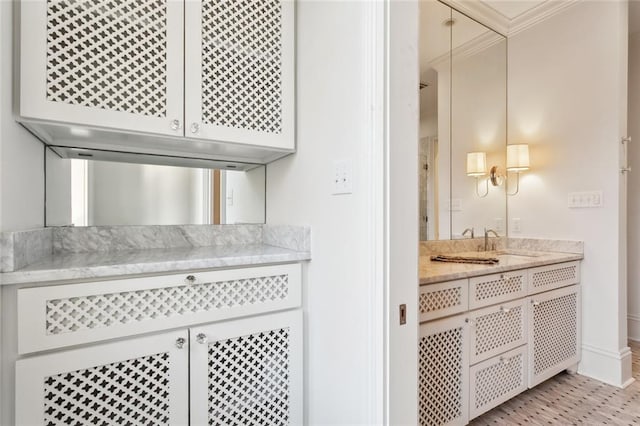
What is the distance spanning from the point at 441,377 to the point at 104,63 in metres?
1.89

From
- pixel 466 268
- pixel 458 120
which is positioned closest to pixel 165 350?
pixel 466 268

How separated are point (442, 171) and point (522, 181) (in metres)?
0.80

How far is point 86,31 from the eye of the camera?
1.02 metres

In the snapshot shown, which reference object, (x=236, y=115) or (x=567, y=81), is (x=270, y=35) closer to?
(x=236, y=115)

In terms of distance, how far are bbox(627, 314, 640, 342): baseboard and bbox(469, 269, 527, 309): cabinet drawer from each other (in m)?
1.99

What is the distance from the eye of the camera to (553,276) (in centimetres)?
209

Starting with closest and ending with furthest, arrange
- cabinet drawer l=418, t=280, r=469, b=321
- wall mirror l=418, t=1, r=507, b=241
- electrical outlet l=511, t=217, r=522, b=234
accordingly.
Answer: cabinet drawer l=418, t=280, r=469, b=321 → wall mirror l=418, t=1, r=507, b=241 → electrical outlet l=511, t=217, r=522, b=234

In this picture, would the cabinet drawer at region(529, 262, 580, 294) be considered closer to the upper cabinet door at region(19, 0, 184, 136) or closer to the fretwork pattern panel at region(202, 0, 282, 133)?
the fretwork pattern panel at region(202, 0, 282, 133)

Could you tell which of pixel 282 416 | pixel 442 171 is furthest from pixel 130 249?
pixel 442 171

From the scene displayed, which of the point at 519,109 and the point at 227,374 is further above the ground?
the point at 519,109

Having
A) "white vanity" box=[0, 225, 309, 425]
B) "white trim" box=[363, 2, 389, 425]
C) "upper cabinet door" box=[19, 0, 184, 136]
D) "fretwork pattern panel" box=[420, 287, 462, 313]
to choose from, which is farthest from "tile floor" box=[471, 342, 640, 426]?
"upper cabinet door" box=[19, 0, 184, 136]

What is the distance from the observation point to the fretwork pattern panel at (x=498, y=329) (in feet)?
5.35

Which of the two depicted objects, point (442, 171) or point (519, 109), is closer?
point (442, 171)

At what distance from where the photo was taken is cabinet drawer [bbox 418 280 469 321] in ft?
4.62
